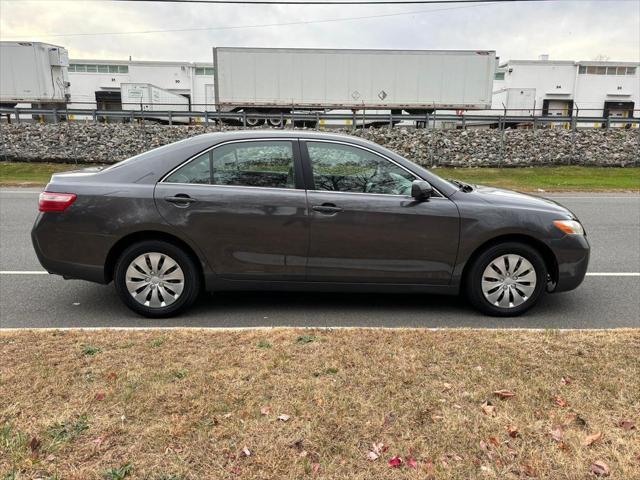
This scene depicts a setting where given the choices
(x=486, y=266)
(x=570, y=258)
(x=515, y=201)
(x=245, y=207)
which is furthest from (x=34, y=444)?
(x=570, y=258)

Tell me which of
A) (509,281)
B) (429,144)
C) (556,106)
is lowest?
(509,281)

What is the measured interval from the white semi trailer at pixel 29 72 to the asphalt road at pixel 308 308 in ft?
78.5

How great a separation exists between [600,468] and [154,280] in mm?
3640

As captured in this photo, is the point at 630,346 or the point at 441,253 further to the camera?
the point at 441,253

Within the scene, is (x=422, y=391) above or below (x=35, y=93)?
below

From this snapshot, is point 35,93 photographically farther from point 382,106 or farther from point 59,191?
point 59,191

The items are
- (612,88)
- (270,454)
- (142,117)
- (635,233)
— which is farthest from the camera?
(612,88)

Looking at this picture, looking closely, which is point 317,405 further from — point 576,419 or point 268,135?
point 268,135

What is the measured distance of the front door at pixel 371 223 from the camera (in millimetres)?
4531

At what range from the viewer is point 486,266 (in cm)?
469

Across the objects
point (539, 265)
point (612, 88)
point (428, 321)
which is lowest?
point (428, 321)

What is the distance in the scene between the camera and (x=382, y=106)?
25.5 m

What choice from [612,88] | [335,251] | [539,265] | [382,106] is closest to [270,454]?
[335,251]

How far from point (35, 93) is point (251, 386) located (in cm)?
2872
